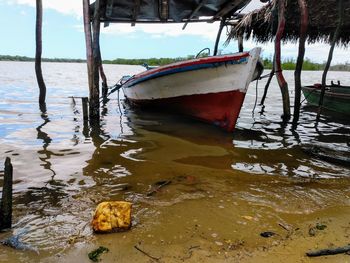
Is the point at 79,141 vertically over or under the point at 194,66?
under

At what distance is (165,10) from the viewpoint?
10492mm

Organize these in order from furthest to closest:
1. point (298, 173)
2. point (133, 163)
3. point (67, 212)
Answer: point (133, 163) < point (298, 173) < point (67, 212)

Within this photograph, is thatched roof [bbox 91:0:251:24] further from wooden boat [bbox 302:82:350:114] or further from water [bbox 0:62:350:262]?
wooden boat [bbox 302:82:350:114]

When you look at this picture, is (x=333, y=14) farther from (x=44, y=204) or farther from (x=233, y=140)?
(x=44, y=204)

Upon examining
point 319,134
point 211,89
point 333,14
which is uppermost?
point 333,14

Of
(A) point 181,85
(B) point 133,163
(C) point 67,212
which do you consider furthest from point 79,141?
(C) point 67,212

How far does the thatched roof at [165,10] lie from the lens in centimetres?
1019

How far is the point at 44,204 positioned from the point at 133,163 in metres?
1.94

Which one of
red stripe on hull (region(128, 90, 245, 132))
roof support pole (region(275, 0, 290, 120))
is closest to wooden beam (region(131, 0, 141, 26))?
red stripe on hull (region(128, 90, 245, 132))

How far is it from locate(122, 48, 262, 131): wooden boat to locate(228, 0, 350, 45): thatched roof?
2.47 m

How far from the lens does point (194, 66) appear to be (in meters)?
8.18

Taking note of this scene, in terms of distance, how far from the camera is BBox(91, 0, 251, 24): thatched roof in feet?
33.4

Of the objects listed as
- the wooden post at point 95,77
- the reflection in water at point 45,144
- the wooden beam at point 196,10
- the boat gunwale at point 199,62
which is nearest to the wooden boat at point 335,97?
the wooden beam at point 196,10

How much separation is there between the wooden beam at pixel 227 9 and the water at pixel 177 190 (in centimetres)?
389
